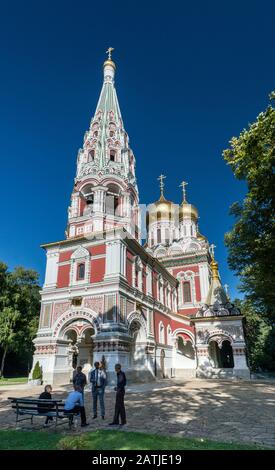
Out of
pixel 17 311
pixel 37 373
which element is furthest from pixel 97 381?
pixel 17 311

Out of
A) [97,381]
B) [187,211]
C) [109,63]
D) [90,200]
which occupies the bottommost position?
[97,381]

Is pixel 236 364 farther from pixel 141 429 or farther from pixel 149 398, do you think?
pixel 141 429

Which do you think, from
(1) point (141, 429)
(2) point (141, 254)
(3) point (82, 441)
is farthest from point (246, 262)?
(3) point (82, 441)

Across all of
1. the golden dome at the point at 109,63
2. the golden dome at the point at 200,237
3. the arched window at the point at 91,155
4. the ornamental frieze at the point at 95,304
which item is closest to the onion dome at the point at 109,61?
the golden dome at the point at 109,63

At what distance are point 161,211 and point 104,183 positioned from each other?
653 inches

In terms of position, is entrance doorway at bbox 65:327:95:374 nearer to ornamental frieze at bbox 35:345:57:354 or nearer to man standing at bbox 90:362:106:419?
ornamental frieze at bbox 35:345:57:354

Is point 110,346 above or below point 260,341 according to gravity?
below

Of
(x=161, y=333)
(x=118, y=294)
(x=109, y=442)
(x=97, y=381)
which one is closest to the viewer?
(x=109, y=442)

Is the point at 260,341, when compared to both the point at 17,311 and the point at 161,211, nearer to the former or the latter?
the point at 161,211

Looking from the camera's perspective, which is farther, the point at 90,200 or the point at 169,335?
the point at 169,335

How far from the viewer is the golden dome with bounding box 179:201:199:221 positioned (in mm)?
40147

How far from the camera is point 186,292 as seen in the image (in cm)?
3316

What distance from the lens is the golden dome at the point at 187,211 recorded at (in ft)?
132

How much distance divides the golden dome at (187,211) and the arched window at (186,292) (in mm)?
10049
